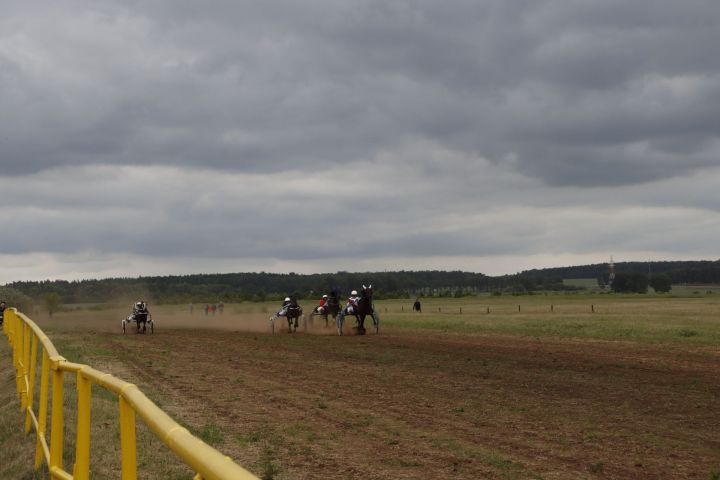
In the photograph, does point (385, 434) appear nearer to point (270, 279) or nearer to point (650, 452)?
point (650, 452)

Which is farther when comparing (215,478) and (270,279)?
(270,279)

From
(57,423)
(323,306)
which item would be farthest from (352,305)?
(57,423)

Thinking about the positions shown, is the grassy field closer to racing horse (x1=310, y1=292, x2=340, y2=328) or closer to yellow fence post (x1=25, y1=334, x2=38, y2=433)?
yellow fence post (x1=25, y1=334, x2=38, y2=433)

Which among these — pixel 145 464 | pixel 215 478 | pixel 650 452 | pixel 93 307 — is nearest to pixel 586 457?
pixel 650 452

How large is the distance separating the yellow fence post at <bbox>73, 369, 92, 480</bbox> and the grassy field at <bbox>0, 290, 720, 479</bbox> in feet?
9.32

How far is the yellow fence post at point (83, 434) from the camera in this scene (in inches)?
201

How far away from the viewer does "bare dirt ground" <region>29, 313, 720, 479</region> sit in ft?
30.5

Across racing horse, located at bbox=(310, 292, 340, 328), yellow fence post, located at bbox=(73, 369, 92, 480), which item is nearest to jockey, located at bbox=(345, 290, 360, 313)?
racing horse, located at bbox=(310, 292, 340, 328)

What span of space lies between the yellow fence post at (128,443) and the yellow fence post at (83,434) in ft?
4.28

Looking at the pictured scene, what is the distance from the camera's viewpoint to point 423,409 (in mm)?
13102

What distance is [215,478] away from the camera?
2289 mm

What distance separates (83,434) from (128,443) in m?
1.47

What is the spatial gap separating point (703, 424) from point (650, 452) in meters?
2.57

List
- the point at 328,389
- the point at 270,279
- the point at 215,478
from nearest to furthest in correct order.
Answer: the point at 215,478, the point at 328,389, the point at 270,279
